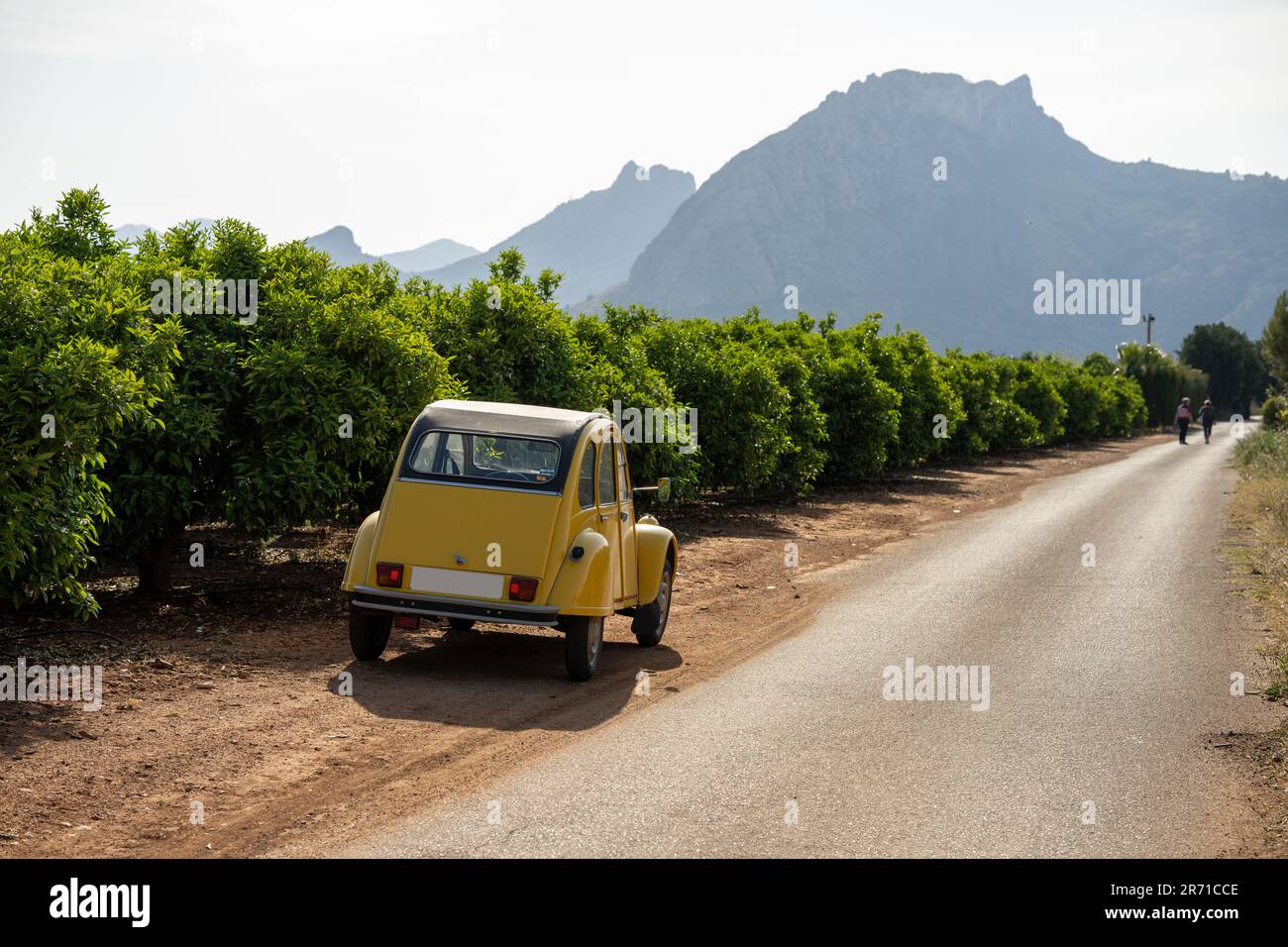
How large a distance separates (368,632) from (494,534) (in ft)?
4.94

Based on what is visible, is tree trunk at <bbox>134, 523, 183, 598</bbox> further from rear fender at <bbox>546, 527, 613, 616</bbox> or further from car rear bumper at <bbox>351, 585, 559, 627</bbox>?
rear fender at <bbox>546, 527, 613, 616</bbox>

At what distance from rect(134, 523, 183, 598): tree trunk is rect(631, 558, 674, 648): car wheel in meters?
4.65

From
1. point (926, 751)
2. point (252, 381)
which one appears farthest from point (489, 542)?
point (252, 381)

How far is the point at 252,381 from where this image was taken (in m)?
11.6

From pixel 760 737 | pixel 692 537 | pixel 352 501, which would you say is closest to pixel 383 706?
pixel 760 737

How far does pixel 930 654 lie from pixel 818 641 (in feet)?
3.79

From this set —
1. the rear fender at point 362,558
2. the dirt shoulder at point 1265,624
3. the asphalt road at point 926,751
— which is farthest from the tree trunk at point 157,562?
the dirt shoulder at point 1265,624

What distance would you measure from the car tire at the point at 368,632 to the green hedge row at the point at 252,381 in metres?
2.02

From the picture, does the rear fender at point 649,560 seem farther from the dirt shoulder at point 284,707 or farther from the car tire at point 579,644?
the car tire at point 579,644

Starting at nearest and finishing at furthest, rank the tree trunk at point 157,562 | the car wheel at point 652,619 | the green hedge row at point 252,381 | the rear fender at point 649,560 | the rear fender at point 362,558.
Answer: the green hedge row at point 252,381 → the rear fender at point 362,558 → the rear fender at point 649,560 → the car wheel at point 652,619 → the tree trunk at point 157,562

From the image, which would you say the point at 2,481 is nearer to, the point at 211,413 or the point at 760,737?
the point at 211,413

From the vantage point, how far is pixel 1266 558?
1694 centimetres

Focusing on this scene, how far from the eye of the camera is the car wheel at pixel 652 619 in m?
11.2

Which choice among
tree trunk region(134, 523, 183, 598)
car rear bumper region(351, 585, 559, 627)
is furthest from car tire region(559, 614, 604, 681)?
tree trunk region(134, 523, 183, 598)
